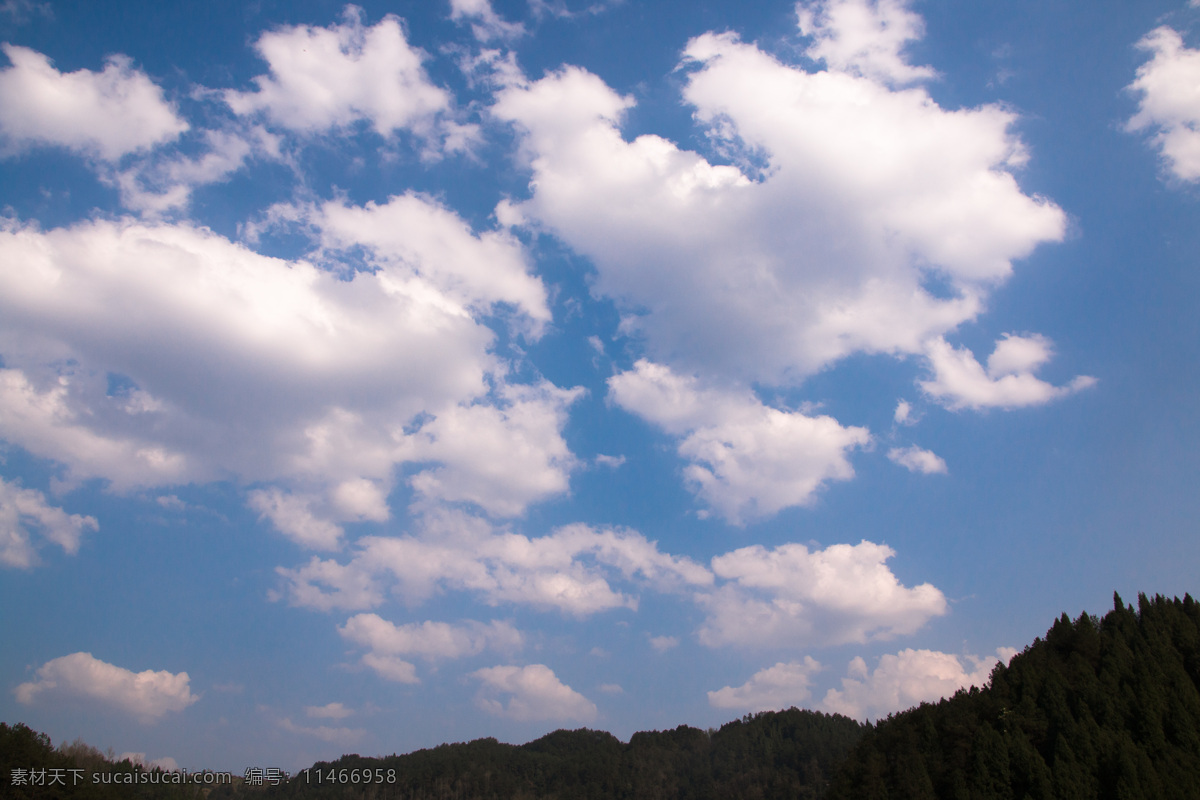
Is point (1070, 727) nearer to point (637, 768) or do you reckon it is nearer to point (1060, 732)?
point (1060, 732)

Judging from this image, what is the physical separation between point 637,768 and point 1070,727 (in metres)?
129

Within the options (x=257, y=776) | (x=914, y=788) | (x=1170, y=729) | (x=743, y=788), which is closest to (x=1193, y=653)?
(x=1170, y=729)

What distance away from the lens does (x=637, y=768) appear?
538 ft

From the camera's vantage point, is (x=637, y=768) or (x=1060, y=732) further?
(x=637, y=768)

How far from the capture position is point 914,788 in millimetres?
56438

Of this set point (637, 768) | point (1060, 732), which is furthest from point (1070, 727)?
point (637, 768)

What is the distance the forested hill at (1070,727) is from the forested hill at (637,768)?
79082 mm

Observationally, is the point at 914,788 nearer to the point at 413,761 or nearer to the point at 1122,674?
the point at 1122,674

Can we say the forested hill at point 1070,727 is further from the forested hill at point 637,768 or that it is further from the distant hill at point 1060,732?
the forested hill at point 637,768

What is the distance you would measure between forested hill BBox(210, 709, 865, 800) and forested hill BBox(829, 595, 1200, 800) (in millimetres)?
79082

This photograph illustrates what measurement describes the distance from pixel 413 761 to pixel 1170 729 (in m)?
157

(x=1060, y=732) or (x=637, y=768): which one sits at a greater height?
(x=1060, y=732)

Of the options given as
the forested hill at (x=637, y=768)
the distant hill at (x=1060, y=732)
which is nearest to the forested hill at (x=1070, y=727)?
the distant hill at (x=1060, y=732)

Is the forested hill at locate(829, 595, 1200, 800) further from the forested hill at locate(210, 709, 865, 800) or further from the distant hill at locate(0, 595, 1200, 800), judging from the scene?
the forested hill at locate(210, 709, 865, 800)
